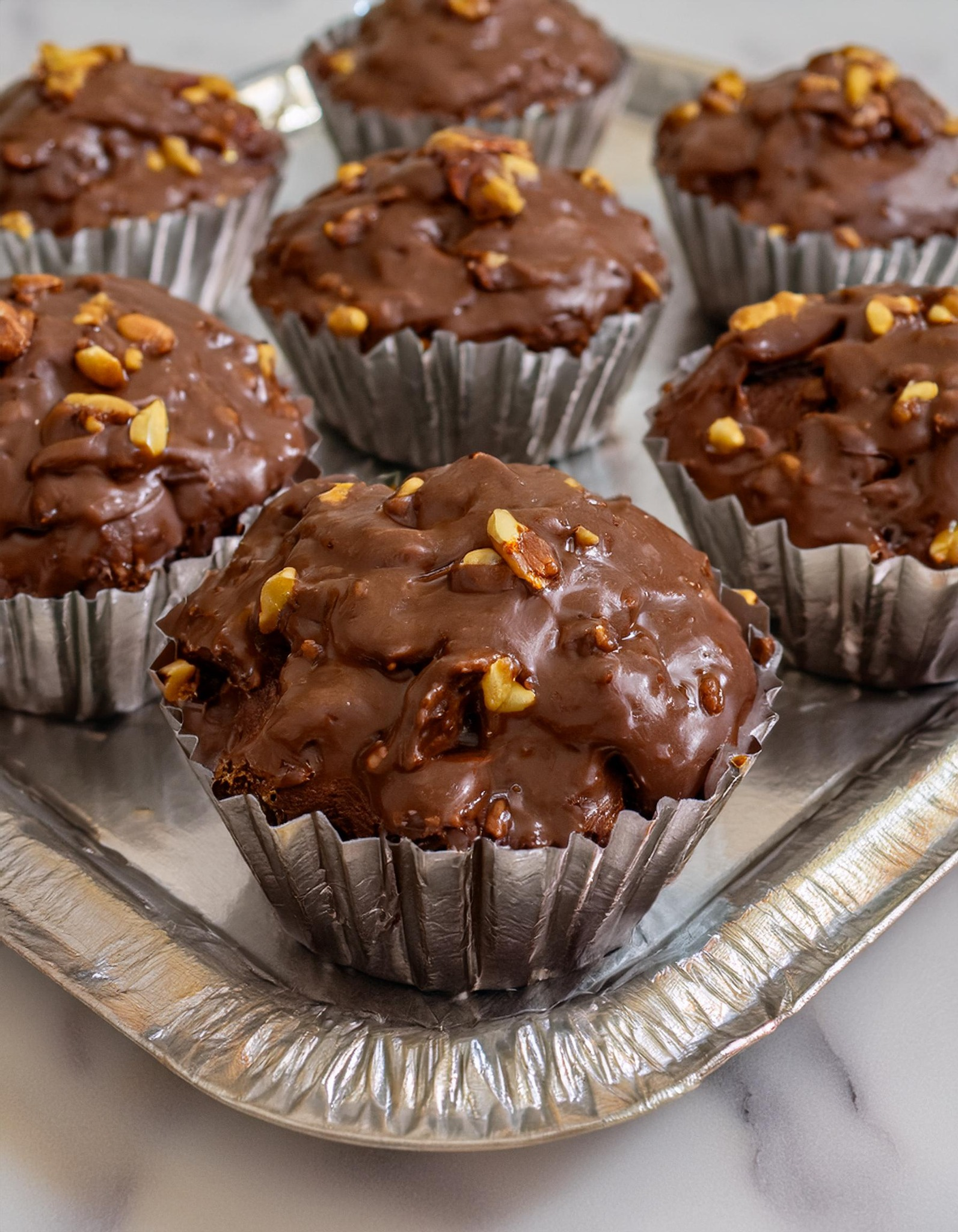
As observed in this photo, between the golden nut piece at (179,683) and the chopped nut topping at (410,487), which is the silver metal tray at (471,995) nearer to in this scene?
the golden nut piece at (179,683)

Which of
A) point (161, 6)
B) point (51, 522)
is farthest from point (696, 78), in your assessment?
point (51, 522)

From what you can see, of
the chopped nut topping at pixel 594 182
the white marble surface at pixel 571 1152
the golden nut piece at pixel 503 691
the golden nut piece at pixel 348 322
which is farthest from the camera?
the chopped nut topping at pixel 594 182

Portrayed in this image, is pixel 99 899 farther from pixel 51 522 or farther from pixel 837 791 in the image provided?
pixel 837 791

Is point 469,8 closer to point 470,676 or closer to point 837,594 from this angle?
point 837,594

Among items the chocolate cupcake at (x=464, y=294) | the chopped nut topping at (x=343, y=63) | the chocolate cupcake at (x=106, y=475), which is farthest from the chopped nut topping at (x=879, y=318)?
the chopped nut topping at (x=343, y=63)

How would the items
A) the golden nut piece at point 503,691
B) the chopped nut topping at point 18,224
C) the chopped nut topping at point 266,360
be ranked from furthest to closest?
the chopped nut topping at point 18,224, the chopped nut topping at point 266,360, the golden nut piece at point 503,691

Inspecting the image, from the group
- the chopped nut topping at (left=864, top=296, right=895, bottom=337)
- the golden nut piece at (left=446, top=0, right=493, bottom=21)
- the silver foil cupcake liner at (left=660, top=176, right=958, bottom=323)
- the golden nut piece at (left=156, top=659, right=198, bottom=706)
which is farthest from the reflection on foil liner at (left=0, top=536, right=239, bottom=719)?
the golden nut piece at (left=446, top=0, right=493, bottom=21)
